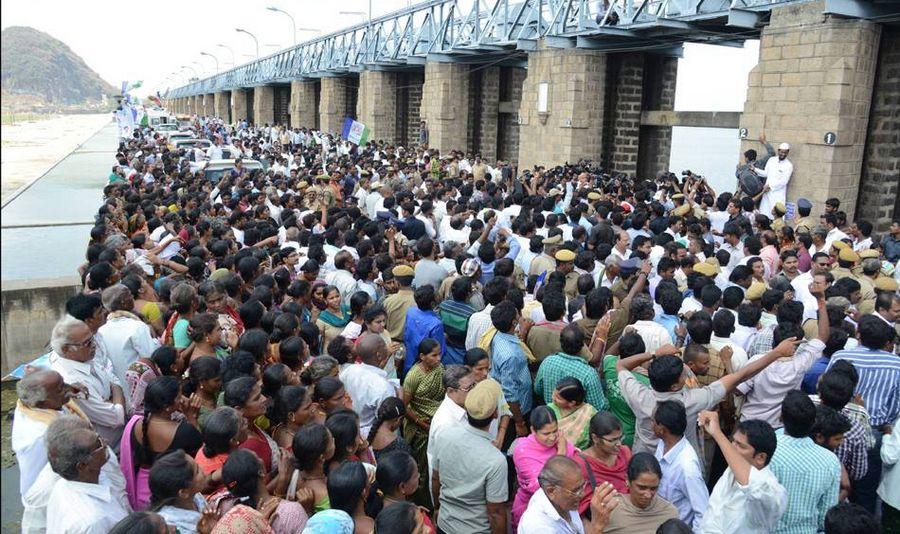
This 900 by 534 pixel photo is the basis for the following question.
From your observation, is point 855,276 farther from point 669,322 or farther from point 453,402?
point 453,402

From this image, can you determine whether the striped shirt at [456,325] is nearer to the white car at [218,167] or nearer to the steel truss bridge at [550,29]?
the steel truss bridge at [550,29]

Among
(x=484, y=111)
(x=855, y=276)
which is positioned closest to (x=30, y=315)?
(x=855, y=276)

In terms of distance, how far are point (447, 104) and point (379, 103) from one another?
6.34 meters

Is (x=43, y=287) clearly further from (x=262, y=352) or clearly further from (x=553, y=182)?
(x=553, y=182)

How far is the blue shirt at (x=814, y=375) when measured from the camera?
480 cm

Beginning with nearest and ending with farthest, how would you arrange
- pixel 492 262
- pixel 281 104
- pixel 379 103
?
pixel 492 262
pixel 379 103
pixel 281 104

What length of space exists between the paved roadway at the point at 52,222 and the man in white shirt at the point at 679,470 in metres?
A: 3.86

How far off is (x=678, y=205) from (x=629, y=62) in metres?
9.00

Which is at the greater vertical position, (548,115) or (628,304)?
(548,115)

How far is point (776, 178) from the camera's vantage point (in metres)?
11.6

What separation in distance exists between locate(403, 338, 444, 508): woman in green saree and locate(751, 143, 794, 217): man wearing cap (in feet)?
29.3

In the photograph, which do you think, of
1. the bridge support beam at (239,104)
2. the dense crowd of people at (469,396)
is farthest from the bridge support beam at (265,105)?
the dense crowd of people at (469,396)

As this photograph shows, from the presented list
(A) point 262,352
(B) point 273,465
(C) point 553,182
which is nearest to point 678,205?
(C) point 553,182

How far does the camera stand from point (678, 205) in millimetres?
10391
